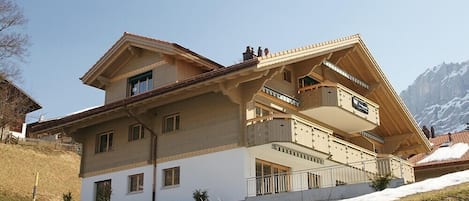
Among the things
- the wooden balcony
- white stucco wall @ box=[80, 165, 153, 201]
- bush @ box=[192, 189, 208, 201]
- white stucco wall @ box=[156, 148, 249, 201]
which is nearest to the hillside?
white stucco wall @ box=[80, 165, 153, 201]

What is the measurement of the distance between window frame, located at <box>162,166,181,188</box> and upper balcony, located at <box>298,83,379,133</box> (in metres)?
6.01

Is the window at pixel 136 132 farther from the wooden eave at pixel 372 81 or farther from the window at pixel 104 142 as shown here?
the wooden eave at pixel 372 81

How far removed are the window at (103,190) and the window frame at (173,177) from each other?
309 cm

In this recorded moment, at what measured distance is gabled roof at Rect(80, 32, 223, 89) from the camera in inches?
1046

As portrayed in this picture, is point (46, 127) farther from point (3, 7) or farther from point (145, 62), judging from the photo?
point (3, 7)

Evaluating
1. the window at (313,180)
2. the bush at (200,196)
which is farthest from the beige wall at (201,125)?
the window at (313,180)

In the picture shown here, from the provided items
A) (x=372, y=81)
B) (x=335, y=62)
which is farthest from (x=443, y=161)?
(x=335, y=62)

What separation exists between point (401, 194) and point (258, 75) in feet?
23.5

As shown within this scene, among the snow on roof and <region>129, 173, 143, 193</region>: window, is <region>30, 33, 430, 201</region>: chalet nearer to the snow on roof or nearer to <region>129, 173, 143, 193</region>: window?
<region>129, 173, 143, 193</region>: window

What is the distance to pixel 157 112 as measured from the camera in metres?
26.9

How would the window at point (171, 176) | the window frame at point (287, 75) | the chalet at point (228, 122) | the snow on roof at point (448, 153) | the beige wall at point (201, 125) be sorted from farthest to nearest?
the snow on roof at point (448, 153), the window frame at point (287, 75), the window at point (171, 176), the beige wall at point (201, 125), the chalet at point (228, 122)

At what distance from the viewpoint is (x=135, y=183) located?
2688 centimetres

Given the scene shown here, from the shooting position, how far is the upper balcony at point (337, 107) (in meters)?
26.0

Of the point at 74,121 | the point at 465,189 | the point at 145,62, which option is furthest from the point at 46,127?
the point at 465,189
